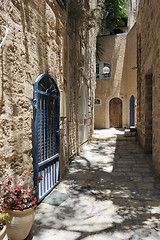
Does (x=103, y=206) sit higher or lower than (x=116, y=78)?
lower

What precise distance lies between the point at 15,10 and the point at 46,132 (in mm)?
2021

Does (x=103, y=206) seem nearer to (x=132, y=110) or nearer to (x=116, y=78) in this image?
(x=132, y=110)

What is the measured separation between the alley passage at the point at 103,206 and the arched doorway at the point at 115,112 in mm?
9842

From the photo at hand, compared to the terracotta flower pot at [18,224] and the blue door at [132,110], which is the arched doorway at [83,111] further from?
the blue door at [132,110]

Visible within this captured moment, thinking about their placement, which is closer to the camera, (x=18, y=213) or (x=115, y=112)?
(x=18, y=213)

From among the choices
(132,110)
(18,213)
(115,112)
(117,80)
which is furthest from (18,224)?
(115,112)

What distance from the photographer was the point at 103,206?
280 centimetres

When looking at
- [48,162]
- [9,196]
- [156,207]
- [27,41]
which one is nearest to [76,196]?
[48,162]

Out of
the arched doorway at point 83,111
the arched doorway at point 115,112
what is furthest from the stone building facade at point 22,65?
the arched doorway at point 115,112

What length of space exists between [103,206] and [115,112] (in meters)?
12.1

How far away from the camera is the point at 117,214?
2.55m

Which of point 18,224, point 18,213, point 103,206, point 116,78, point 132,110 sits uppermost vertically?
point 116,78

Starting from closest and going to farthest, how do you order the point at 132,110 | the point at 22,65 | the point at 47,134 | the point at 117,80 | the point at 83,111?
the point at 22,65
the point at 47,134
the point at 83,111
the point at 132,110
the point at 117,80

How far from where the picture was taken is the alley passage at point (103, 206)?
7.09ft
